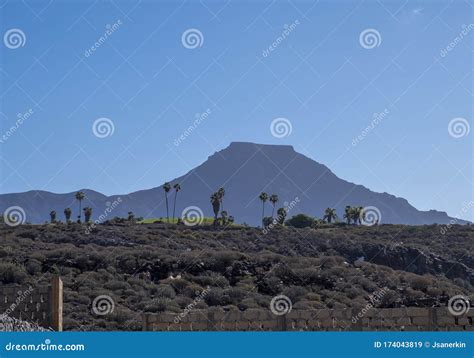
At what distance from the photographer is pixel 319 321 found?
790 inches

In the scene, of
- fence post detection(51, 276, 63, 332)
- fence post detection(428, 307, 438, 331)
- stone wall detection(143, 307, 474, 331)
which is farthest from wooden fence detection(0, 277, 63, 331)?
fence post detection(428, 307, 438, 331)

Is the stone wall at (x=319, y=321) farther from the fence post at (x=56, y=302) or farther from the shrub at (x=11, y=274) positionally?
the shrub at (x=11, y=274)

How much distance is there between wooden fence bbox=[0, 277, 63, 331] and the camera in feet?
67.7

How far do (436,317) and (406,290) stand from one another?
53.0ft

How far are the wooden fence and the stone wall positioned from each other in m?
2.41

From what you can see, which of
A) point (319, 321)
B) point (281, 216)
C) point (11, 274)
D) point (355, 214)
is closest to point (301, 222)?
point (281, 216)

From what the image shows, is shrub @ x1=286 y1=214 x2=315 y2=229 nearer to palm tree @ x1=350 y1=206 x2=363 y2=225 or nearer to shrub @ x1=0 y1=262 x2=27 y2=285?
palm tree @ x1=350 y1=206 x2=363 y2=225

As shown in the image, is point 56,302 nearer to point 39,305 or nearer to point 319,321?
point 39,305

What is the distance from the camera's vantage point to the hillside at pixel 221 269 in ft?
107

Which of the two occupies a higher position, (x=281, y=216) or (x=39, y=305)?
(x=281, y=216)

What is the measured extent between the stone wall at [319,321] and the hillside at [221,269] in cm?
658

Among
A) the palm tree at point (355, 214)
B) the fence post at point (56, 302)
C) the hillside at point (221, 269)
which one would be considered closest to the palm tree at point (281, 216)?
the palm tree at point (355, 214)

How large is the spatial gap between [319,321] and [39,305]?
7271mm
